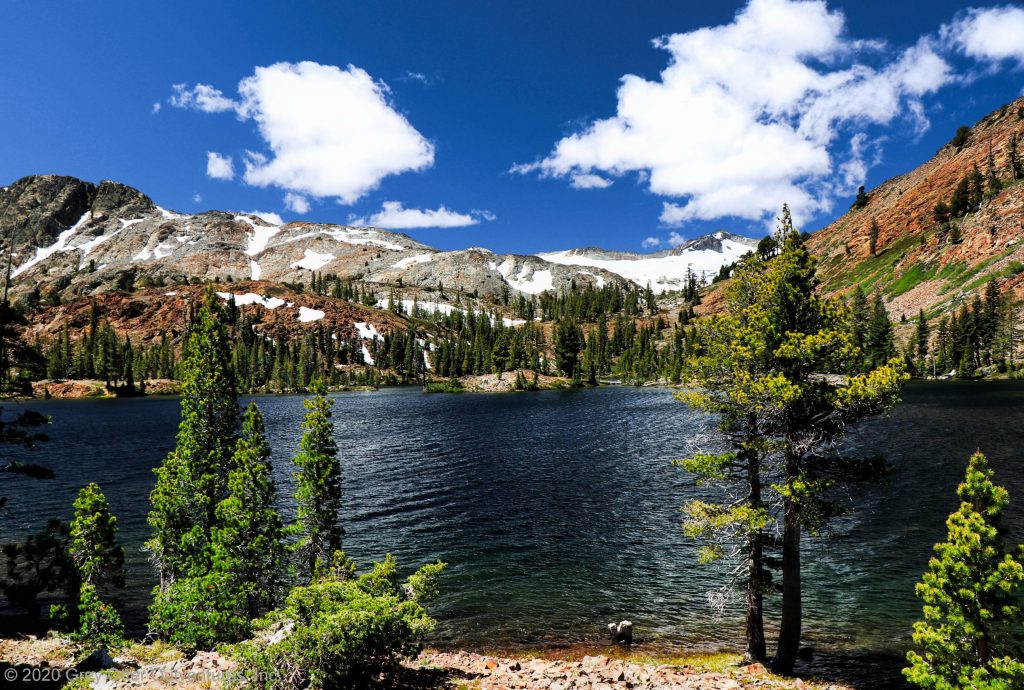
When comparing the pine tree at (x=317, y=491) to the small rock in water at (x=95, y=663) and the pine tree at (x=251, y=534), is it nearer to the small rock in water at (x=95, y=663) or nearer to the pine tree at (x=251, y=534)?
the pine tree at (x=251, y=534)

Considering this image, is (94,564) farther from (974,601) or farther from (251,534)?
(974,601)

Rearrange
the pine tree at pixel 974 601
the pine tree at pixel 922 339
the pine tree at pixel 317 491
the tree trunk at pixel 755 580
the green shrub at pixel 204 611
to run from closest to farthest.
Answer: the pine tree at pixel 974 601, the tree trunk at pixel 755 580, the green shrub at pixel 204 611, the pine tree at pixel 317 491, the pine tree at pixel 922 339

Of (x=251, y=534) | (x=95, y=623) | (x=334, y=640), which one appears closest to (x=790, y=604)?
(x=334, y=640)

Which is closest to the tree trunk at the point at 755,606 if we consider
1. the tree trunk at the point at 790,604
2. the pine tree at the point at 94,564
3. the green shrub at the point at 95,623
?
the tree trunk at the point at 790,604

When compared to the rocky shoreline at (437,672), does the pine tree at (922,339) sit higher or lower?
higher

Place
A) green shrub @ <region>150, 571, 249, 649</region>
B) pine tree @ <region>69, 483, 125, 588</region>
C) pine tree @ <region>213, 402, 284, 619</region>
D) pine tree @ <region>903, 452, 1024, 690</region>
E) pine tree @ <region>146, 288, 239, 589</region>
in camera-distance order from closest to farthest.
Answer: pine tree @ <region>903, 452, 1024, 690</region> → green shrub @ <region>150, 571, 249, 649</region> → pine tree @ <region>213, 402, 284, 619</region> → pine tree @ <region>69, 483, 125, 588</region> → pine tree @ <region>146, 288, 239, 589</region>

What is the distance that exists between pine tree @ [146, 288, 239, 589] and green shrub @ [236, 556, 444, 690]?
9.71 meters

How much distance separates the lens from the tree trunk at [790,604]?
20.0m

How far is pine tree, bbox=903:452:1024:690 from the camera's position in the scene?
1422cm

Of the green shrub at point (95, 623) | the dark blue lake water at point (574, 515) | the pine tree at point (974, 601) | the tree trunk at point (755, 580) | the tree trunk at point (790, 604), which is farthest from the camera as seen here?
the dark blue lake water at point (574, 515)

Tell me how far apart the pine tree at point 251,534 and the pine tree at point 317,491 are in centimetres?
121

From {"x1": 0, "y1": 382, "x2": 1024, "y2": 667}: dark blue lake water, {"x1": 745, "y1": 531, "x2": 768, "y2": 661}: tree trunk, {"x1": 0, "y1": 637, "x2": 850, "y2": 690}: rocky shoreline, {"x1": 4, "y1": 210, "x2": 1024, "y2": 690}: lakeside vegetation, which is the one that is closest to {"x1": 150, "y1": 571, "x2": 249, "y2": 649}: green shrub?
{"x1": 4, "y1": 210, "x2": 1024, "y2": 690}: lakeside vegetation

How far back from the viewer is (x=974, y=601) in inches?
582

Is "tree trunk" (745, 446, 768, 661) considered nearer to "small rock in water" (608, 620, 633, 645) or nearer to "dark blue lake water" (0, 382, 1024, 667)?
"dark blue lake water" (0, 382, 1024, 667)
